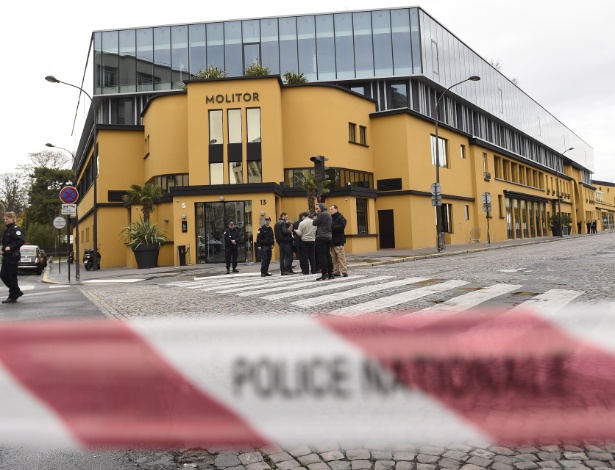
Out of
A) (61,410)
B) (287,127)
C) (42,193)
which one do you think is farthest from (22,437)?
(42,193)

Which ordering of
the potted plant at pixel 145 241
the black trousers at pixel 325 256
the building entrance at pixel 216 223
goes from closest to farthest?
the black trousers at pixel 325 256 < the potted plant at pixel 145 241 < the building entrance at pixel 216 223

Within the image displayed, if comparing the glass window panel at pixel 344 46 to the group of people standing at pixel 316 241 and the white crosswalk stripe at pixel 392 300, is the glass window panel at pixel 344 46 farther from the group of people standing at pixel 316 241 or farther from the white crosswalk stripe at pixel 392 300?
the white crosswalk stripe at pixel 392 300

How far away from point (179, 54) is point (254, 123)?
1804 cm

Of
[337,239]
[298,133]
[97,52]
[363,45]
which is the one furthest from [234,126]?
[97,52]

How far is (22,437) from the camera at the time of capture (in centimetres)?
265

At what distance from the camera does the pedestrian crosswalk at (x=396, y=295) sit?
668 centimetres

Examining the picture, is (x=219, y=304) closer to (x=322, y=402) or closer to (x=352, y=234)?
(x=322, y=402)

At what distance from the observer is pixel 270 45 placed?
40.0 metres

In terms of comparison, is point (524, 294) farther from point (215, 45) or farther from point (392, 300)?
point (215, 45)

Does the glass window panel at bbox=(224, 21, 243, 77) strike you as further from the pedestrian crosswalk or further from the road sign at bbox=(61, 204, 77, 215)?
the pedestrian crosswalk

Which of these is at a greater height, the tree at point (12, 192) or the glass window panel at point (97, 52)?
the glass window panel at point (97, 52)

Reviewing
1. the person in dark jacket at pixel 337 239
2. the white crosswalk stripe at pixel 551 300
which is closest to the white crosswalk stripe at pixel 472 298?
the white crosswalk stripe at pixel 551 300

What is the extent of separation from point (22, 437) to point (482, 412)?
8.33ft

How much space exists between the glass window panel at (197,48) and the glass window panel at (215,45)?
19.8 inches
